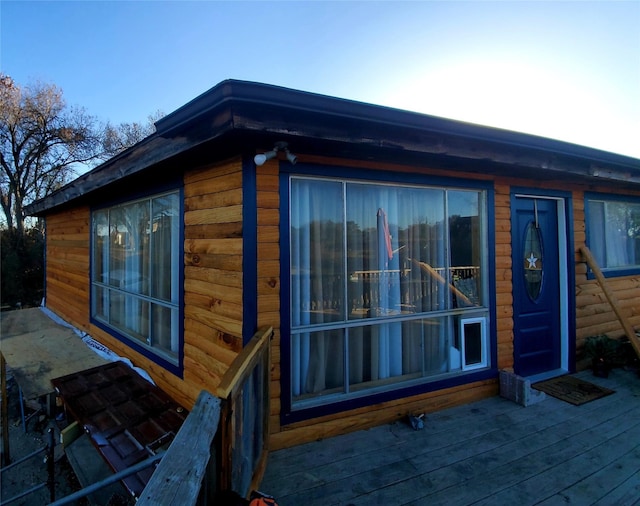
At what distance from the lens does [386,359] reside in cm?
280

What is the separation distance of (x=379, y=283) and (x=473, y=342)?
3.74ft

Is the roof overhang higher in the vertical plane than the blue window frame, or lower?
higher

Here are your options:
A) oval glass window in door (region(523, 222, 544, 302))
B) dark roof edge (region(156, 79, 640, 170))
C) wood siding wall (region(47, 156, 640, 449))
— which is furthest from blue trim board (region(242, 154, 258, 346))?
oval glass window in door (region(523, 222, 544, 302))

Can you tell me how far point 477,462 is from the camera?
7.14ft

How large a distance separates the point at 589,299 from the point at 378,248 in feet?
9.15

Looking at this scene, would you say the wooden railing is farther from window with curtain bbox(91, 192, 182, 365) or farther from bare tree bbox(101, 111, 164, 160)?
bare tree bbox(101, 111, 164, 160)

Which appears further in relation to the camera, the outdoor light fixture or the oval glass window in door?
the oval glass window in door

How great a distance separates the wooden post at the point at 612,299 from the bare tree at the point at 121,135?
18.3m

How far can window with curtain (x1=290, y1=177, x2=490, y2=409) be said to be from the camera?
2.55m

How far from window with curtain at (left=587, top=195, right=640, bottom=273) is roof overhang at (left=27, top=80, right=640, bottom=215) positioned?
84 centimetres

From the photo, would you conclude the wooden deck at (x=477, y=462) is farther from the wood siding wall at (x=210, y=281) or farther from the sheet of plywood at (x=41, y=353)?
the sheet of plywood at (x=41, y=353)

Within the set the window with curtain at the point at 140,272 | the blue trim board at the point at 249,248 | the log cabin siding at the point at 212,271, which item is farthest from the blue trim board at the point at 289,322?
the window with curtain at the point at 140,272

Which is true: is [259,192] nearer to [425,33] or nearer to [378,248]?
[378,248]

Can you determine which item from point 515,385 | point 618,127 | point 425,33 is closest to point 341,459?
point 515,385
